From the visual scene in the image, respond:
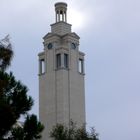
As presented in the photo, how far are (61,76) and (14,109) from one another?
70618 millimetres

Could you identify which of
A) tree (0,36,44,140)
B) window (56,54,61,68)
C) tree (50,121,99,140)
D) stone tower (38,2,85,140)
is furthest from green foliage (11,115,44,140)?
window (56,54,61,68)

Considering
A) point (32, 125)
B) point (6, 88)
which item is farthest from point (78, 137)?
point (6, 88)

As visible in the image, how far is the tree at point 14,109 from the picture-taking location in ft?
77.7

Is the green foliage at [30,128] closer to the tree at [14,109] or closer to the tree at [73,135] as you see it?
the tree at [14,109]

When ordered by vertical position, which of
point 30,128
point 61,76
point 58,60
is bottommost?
point 30,128

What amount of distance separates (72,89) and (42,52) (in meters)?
9.40

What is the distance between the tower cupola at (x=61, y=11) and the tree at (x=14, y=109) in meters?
75.2

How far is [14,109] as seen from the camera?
24.5 m

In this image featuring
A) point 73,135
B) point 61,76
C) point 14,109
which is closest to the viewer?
point 14,109

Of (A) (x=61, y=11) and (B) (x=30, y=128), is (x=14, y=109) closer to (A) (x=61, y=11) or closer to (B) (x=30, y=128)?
(B) (x=30, y=128)

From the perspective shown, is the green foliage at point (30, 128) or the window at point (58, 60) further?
the window at point (58, 60)

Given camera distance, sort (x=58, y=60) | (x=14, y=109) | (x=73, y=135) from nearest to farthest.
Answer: (x=14, y=109) → (x=73, y=135) → (x=58, y=60)

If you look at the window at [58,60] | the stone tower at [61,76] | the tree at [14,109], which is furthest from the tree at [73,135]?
the window at [58,60]

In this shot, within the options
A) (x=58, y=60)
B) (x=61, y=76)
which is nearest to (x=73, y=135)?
(x=61, y=76)
